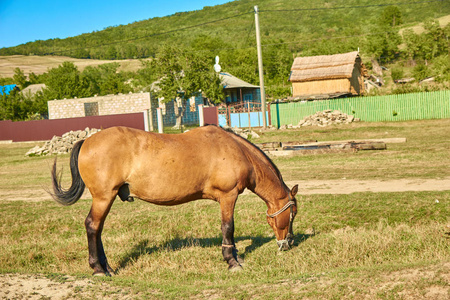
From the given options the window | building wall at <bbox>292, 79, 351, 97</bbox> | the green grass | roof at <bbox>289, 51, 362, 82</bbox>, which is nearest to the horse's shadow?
the green grass

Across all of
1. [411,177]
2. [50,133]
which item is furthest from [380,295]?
[50,133]

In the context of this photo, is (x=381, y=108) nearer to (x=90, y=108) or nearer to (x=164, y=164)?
(x=90, y=108)

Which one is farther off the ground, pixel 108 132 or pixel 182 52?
pixel 182 52

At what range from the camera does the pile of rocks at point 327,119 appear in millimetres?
36844

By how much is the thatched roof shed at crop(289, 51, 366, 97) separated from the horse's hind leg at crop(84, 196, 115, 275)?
42695 millimetres

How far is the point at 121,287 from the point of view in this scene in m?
6.20

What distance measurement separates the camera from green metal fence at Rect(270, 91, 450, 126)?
34.9m

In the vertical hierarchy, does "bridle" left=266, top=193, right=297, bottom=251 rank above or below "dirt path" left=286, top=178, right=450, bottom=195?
above

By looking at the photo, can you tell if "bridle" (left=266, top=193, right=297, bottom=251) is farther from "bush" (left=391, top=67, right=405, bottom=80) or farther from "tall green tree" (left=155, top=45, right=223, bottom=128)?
"bush" (left=391, top=67, right=405, bottom=80)

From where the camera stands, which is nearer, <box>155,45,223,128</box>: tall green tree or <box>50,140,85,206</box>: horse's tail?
<box>50,140,85,206</box>: horse's tail

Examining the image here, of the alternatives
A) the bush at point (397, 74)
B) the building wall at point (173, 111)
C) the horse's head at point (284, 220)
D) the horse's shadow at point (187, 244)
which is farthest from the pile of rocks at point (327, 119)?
the bush at point (397, 74)

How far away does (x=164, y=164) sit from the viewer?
737cm

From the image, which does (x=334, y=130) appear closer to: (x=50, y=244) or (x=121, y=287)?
(x=50, y=244)

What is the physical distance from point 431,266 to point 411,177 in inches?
362
